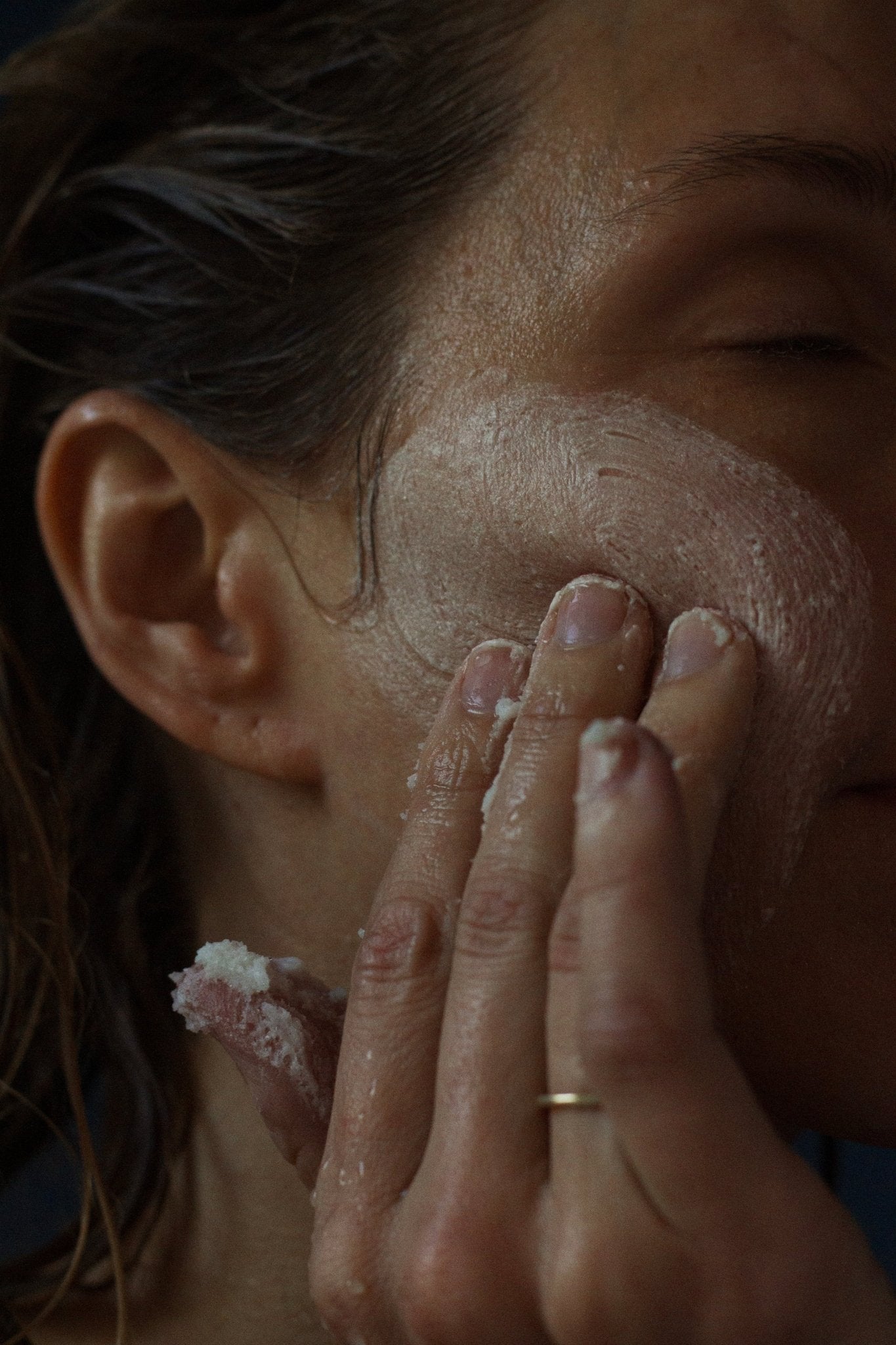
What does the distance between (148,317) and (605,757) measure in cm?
75

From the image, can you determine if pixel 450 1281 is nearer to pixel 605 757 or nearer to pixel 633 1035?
pixel 633 1035

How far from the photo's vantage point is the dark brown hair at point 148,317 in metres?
1.11

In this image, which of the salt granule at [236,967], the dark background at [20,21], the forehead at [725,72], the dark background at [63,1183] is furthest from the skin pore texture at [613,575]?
the dark background at [20,21]

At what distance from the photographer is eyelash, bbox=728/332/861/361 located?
3.13ft

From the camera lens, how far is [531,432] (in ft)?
3.15

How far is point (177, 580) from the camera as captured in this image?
3.82 feet

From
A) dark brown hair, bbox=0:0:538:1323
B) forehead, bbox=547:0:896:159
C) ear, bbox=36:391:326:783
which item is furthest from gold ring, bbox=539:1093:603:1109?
forehead, bbox=547:0:896:159

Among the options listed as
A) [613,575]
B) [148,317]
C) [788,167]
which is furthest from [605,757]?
[148,317]

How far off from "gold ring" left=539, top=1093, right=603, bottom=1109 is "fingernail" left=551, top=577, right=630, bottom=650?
0.93 ft

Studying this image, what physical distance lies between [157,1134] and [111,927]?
21 centimetres

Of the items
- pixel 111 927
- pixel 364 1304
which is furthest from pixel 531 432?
pixel 111 927

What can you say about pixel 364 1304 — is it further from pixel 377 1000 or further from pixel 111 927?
pixel 111 927

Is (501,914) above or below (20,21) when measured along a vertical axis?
below

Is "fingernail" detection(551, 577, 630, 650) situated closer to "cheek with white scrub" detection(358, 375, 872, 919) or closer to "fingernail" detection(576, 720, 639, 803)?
"cheek with white scrub" detection(358, 375, 872, 919)
